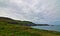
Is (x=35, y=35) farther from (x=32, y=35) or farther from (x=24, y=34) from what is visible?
(x=24, y=34)

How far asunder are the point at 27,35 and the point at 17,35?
8.73ft

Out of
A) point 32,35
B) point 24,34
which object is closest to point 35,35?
point 32,35

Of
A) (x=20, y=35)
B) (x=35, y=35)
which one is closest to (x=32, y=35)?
(x=35, y=35)

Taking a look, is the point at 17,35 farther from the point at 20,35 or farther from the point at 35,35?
the point at 35,35

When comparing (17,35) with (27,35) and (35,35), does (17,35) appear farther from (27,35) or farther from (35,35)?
(35,35)

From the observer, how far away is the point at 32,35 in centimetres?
3472

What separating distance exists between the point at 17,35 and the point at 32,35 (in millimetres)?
4082

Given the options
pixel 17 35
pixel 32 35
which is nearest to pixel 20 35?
pixel 17 35

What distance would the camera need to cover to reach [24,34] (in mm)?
35281

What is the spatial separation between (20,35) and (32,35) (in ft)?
10.7

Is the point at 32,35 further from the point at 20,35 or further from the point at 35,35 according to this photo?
the point at 20,35

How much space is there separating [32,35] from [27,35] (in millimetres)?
1448

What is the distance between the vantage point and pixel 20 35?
34156 millimetres

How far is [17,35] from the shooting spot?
33.8 meters
